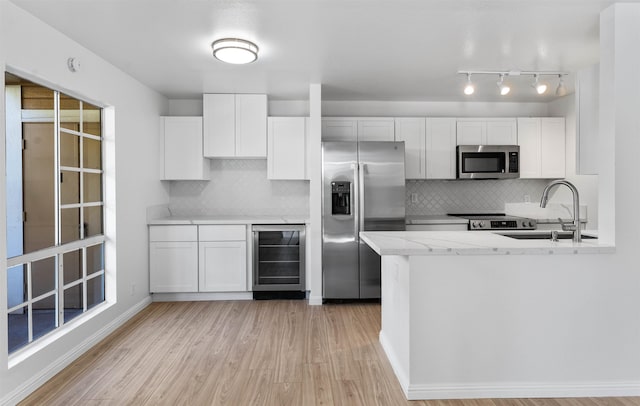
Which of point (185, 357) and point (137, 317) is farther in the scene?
point (137, 317)

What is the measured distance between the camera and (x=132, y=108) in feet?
13.1

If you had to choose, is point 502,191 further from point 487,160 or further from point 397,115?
point 397,115

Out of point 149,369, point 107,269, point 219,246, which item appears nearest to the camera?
point 149,369

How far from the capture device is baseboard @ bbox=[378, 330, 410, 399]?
7.98 ft

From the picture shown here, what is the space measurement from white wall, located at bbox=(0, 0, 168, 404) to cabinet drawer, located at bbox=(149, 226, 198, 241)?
0.12m

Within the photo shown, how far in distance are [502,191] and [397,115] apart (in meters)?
1.65

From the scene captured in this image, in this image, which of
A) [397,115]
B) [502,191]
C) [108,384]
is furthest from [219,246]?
[502,191]

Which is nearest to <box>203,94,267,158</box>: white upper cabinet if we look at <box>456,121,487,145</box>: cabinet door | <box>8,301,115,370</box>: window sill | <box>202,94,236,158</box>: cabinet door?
<box>202,94,236,158</box>: cabinet door

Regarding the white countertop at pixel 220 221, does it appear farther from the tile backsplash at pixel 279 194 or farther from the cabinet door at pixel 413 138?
the cabinet door at pixel 413 138

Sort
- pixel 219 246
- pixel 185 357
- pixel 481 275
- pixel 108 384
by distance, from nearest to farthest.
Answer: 1. pixel 481 275
2. pixel 108 384
3. pixel 185 357
4. pixel 219 246

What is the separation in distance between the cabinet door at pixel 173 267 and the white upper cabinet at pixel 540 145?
13.1ft

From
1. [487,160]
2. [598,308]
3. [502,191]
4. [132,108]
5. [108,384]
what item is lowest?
[108,384]

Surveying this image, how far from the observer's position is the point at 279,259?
4.57 metres

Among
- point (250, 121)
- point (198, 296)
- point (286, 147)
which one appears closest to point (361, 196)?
point (286, 147)
